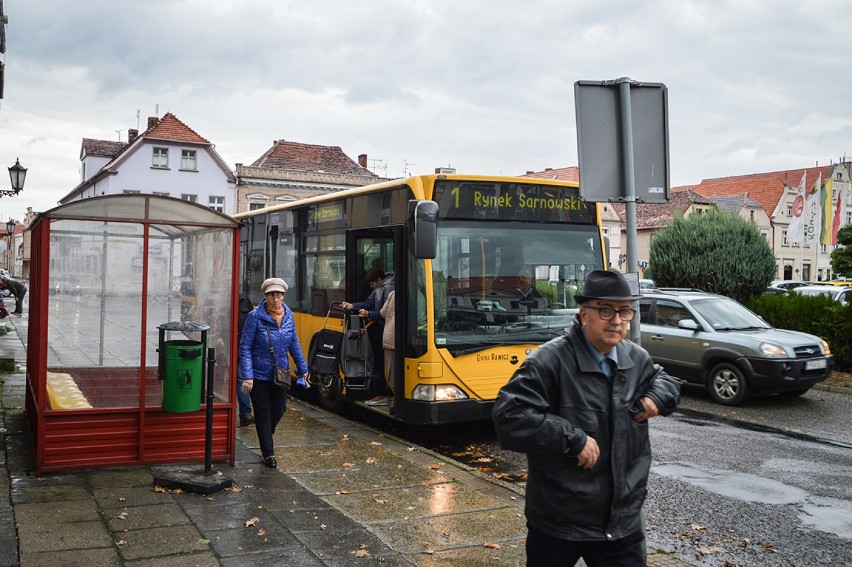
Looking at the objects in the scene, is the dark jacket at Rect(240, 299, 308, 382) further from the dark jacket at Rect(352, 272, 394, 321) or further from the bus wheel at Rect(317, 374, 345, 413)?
the bus wheel at Rect(317, 374, 345, 413)

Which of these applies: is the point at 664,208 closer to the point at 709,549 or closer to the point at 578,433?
the point at 709,549

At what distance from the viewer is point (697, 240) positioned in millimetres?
22891

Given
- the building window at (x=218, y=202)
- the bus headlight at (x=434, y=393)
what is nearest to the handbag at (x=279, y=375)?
the bus headlight at (x=434, y=393)

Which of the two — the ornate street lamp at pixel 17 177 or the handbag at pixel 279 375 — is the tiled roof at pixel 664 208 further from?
the handbag at pixel 279 375

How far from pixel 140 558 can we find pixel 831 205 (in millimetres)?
46963

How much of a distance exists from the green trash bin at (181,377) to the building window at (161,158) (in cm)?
5227

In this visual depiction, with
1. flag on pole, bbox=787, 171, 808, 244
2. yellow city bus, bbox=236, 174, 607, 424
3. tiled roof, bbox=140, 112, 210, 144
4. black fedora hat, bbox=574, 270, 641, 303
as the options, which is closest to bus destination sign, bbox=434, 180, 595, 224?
yellow city bus, bbox=236, 174, 607, 424

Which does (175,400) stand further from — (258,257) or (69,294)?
(258,257)

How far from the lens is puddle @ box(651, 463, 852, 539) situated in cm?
673

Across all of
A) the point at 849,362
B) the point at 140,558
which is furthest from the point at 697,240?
the point at 140,558

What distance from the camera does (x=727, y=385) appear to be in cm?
1292

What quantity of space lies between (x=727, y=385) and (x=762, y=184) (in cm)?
7464

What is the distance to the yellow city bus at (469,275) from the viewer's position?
8961 mm

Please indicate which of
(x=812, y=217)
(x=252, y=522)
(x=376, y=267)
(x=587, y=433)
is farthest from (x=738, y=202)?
(x=587, y=433)
